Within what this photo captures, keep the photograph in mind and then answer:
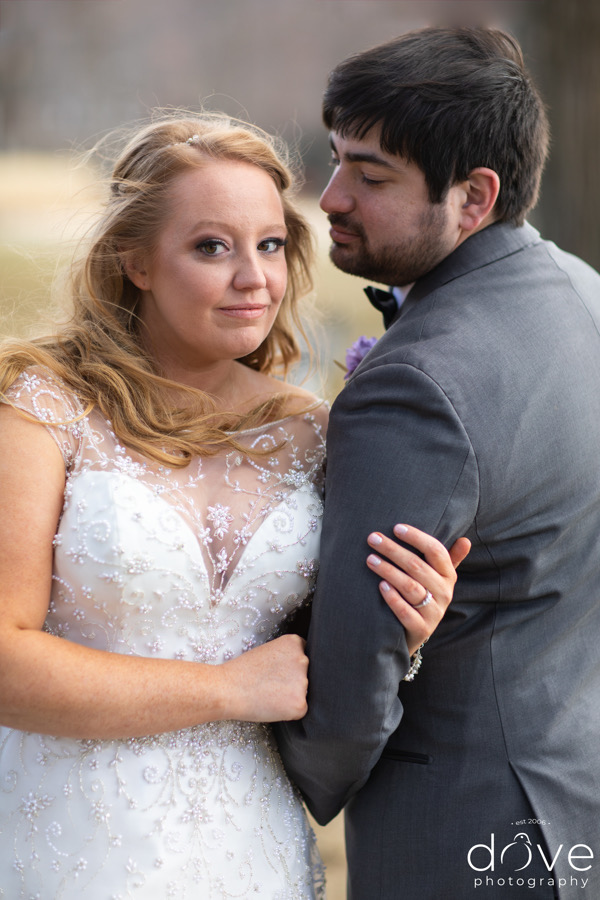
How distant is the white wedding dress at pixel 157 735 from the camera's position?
1.75m

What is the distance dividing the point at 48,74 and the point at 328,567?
401 centimetres

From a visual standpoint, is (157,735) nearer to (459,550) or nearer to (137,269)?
(459,550)

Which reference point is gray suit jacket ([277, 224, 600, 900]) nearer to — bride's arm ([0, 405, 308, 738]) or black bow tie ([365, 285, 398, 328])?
bride's arm ([0, 405, 308, 738])

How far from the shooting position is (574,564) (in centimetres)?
193

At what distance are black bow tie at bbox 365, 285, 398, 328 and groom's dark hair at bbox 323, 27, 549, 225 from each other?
17.3 inches

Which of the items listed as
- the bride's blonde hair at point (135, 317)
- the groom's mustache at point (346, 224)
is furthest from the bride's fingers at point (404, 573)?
the groom's mustache at point (346, 224)

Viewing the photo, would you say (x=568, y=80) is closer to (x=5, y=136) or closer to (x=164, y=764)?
(x=5, y=136)

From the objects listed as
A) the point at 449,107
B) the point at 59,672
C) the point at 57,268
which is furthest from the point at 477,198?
the point at 59,672

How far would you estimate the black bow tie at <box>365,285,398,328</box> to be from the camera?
241 cm

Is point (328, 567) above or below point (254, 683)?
above

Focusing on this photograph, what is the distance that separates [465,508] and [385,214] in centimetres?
81

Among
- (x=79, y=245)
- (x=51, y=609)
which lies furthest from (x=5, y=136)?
(x=51, y=609)

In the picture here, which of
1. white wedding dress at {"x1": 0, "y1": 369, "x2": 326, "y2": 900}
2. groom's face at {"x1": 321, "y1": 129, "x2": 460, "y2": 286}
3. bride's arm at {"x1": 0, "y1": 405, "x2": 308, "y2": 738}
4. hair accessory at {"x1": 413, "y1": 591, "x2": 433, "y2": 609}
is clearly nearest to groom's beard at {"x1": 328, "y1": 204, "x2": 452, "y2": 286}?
groom's face at {"x1": 321, "y1": 129, "x2": 460, "y2": 286}

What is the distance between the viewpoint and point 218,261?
196 centimetres
